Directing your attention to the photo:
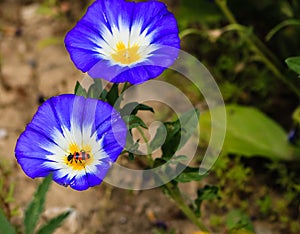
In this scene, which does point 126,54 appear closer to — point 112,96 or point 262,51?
point 112,96

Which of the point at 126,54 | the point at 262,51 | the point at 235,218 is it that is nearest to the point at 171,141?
the point at 126,54

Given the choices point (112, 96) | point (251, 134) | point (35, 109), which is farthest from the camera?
point (35, 109)

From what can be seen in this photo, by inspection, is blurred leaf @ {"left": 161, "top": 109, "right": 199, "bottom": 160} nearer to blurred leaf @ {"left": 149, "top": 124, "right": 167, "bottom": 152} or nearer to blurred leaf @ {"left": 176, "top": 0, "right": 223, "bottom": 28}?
blurred leaf @ {"left": 149, "top": 124, "right": 167, "bottom": 152}

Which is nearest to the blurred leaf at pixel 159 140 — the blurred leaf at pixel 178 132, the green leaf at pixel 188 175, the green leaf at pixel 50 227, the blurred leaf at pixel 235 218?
the blurred leaf at pixel 178 132

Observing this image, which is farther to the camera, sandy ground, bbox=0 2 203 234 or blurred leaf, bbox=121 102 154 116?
sandy ground, bbox=0 2 203 234

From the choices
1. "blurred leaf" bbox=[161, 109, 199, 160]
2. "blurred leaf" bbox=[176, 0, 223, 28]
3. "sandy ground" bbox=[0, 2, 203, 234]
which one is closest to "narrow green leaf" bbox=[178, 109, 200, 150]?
"blurred leaf" bbox=[161, 109, 199, 160]

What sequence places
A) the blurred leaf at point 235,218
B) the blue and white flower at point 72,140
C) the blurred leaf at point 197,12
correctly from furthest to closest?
1. the blurred leaf at point 197,12
2. the blurred leaf at point 235,218
3. the blue and white flower at point 72,140

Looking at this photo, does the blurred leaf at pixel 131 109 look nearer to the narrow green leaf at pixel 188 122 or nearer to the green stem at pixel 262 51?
the narrow green leaf at pixel 188 122
